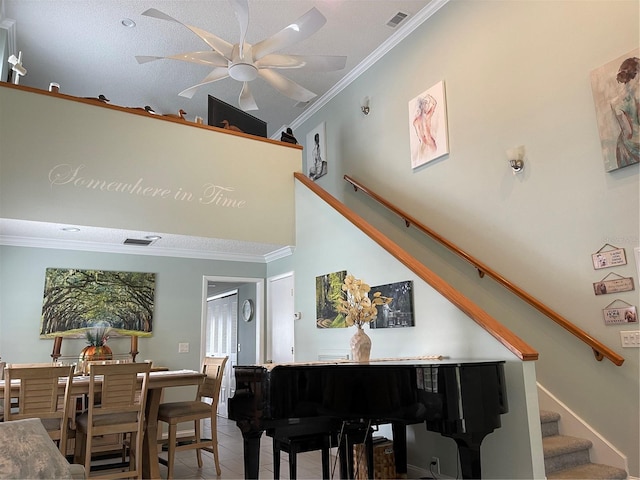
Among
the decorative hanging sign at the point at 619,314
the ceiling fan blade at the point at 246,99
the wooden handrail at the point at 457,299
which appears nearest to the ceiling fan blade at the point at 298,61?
the ceiling fan blade at the point at 246,99

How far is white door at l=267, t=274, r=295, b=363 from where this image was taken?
6.64 meters

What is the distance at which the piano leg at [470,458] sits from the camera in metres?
2.72

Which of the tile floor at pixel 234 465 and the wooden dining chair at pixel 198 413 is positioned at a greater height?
the wooden dining chair at pixel 198 413

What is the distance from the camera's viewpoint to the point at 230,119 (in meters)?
6.69

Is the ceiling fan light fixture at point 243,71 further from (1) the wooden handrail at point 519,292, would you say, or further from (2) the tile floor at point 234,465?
(2) the tile floor at point 234,465

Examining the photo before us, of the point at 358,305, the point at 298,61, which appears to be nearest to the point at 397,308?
the point at 358,305

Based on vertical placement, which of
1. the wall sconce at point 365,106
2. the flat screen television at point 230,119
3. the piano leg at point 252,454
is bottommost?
the piano leg at point 252,454

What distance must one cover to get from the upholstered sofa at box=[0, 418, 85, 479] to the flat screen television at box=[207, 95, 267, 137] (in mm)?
4403

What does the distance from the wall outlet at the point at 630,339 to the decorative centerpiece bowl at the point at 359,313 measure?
6.07 ft

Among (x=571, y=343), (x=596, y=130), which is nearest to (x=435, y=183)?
(x=596, y=130)

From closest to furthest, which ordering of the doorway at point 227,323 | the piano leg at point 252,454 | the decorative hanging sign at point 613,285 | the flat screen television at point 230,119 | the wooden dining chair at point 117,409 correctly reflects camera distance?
the piano leg at point 252,454 → the decorative hanging sign at point 613,285 → the wooden dining chair at point 117,409 → the flat screen television at point 230,119 → the doorway at point 227,323

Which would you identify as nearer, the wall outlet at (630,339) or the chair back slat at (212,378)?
the wall outlet at (630,339)

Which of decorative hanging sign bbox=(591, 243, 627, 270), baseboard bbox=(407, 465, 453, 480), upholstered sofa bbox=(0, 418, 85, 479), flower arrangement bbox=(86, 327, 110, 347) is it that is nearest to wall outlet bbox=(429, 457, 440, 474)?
baseboard bbox=(407, 465, 453, 480)

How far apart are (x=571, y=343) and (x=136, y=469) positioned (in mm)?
3827
